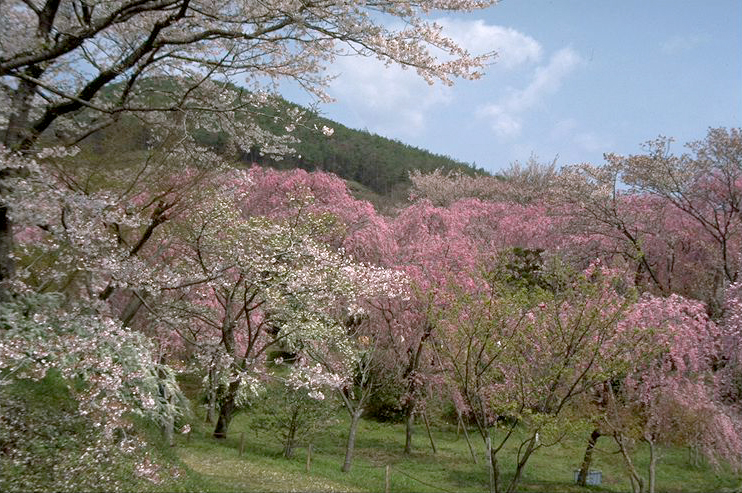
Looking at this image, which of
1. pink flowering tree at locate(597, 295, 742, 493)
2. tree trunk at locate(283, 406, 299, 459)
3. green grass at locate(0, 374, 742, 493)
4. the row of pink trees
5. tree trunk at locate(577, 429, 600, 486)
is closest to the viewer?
green grass at locate(0, 374, 742, 493)

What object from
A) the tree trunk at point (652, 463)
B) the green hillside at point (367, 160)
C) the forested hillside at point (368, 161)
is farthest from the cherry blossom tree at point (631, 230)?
the green hillside at point (367, 160)

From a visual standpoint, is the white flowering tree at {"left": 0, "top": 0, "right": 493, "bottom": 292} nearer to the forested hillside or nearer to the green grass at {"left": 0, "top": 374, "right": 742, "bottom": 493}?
the green grass at {"left": 0, "top": 374, "right": 742, "bottom": 493}

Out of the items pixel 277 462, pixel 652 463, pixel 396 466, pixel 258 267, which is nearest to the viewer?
pixel 258 267

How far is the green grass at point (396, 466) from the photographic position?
11.0 meters

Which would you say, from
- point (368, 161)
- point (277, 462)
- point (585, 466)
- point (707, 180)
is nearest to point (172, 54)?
point (277, 462)

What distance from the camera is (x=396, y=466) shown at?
46.1ft

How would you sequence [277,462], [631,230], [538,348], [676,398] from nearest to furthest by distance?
[538,348] → [676,398] → [277,462] → [631,230]

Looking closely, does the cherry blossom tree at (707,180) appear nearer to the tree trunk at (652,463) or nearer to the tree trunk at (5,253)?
the tree trunk at (652,463)

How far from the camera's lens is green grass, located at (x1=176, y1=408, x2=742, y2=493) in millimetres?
11016

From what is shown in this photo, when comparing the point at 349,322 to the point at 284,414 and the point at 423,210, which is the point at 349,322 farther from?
the point at 423,210

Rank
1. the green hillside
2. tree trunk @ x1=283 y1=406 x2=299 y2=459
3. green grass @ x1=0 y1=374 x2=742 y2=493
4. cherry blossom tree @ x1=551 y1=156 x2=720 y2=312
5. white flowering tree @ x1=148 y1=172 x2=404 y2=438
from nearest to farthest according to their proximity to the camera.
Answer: green grass @ x1=0 y1=374 x2=742 y2=493
white flowering tree @ x1=148 y1=172 x2=404 y2=438
tree trunk @ x1=283 y1=406 x2=299 y2=459
cherry blossom tree @ x1=551 y1=156 x2=720 y2=312
the green hillside

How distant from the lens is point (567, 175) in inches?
719

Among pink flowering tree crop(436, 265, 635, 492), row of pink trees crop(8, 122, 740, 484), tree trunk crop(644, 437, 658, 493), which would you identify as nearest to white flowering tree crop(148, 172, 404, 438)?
row of pink trees crop(8, 122, 740, 484)

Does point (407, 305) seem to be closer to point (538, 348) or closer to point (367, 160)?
point (538, 348)
